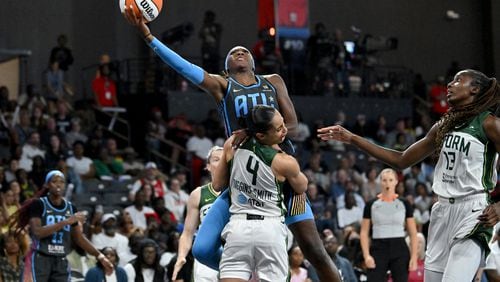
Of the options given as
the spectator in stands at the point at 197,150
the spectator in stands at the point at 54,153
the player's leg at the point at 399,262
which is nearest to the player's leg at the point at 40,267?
the player's leg at the point at 399,262

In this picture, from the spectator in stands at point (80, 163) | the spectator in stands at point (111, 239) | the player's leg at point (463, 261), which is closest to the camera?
the player's leg at point (463, 261)

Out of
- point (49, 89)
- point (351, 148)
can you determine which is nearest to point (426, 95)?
point (351, 148)

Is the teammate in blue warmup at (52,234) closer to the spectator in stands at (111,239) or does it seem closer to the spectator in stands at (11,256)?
the spectator in stands at (11,256)

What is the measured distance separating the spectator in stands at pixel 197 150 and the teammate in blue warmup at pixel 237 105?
11.4 metres

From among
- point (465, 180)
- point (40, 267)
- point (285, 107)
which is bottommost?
point (40, 267)

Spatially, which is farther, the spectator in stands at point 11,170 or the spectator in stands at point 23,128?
the spectator in stands at point 23,128

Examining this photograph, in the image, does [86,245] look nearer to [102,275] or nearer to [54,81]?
[102,275]

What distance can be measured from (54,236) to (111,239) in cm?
304

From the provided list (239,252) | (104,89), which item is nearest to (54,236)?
(239,252)

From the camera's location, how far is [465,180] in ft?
23.5

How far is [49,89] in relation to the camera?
2072 centimetres

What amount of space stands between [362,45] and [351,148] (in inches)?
122

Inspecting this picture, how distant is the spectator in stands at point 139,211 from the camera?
51.9 ft

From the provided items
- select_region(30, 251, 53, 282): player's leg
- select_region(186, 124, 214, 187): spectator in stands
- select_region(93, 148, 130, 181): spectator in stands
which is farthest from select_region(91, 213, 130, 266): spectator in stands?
select_region(186, 124, 214, 187): spectator in stands
